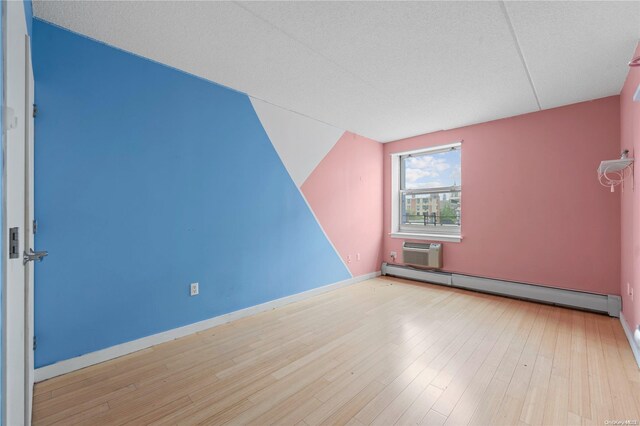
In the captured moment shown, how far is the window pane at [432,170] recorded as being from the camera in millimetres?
4586

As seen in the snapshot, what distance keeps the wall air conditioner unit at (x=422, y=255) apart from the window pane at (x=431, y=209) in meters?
0.49

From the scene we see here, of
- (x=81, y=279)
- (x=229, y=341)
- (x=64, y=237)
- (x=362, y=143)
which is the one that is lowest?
(x=229, y=341)

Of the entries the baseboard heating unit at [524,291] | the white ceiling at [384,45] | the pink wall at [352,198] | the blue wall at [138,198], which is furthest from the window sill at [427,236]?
the blue wall at [138,198]

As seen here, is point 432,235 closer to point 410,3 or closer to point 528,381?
point 528,381

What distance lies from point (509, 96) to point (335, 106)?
198 cm

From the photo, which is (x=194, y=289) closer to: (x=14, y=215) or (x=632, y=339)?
(x=14, y=215)

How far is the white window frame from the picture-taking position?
450 centimetres

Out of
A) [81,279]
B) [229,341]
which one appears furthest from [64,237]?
[229,341]

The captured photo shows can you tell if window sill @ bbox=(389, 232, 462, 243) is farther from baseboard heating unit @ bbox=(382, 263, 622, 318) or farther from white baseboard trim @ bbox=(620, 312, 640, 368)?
white baseboard trim @ bbox=(620, 312, 640, 368)

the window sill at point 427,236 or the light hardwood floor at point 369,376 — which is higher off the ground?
the window sill at point 427,236

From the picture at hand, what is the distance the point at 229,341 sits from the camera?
255cm

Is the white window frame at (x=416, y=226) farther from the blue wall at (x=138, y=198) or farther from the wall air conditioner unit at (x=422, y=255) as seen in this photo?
the blue wall at (x=138, y=198)

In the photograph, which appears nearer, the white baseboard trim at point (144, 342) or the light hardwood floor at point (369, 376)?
the light hardwood floor at point (369, 376)

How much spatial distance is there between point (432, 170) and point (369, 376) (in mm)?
3784
